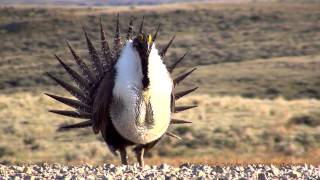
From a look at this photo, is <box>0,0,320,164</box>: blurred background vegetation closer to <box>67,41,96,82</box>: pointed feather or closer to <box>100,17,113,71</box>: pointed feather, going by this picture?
<box>67,41,96,82</box>: pointed feather

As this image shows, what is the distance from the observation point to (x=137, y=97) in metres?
6.49

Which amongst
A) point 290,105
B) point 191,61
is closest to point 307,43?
point 191,61

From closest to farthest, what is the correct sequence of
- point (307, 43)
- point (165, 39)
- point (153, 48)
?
point (153, 48), point (307, 43), point (165, 39)

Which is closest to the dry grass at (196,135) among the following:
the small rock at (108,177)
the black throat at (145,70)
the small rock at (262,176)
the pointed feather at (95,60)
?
the pointed feather at (95,60)

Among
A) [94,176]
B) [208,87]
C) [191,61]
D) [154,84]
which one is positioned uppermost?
[191,61]

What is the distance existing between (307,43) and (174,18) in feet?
51.6

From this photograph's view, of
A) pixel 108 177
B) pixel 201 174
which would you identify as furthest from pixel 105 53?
pixel 108 177

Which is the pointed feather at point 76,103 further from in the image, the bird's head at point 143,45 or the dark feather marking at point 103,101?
the bird's head at point 143,45

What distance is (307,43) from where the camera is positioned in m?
45.2

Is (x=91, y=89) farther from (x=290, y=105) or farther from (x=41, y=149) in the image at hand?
(x=290, y=105)

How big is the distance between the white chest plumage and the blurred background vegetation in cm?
314

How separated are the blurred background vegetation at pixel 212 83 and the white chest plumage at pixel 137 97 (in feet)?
10.3

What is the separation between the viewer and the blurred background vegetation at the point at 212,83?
48.4 feet

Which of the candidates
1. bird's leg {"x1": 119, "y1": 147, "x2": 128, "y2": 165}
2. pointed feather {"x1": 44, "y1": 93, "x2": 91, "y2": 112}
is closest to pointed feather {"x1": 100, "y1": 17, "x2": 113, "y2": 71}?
pointed feather {"x1": 44, "y1": 93, "x2": 91, "y2": 112}
